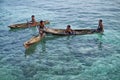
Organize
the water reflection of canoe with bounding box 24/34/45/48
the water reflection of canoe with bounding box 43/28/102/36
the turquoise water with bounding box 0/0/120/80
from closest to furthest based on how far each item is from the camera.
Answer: the turquoise water with bounding box 0/0/120/80 < the water reflection of canoe with bounding box 24/34/45/48 < the water reflection of canoe with bounding box 43/28/102/36

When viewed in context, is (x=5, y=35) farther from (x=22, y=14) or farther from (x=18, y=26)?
(x=22, y=14)

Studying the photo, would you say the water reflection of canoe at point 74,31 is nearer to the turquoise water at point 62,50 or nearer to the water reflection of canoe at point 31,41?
the turquoise water at point 62,50

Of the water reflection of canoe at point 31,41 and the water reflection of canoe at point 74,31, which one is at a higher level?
the water reflection of canoe at point 74,31

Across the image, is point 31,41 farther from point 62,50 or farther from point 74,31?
point 74,31

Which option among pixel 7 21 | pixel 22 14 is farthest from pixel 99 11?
pixel 7 21

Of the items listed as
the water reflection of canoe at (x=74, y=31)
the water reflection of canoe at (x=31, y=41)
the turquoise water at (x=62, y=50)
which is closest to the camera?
the turquoise water at (x=62, y=50)

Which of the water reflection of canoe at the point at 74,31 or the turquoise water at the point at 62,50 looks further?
the water reflection of canoe at the point at 74,31

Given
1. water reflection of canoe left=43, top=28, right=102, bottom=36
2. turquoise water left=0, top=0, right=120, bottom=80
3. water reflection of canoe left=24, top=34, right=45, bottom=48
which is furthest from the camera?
water reflection of canoe left=43, top=28, right=102, bottom=36

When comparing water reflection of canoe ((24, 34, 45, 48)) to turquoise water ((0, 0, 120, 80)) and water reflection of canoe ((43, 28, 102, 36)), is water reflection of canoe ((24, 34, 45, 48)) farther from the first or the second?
water reflection of canoe ((43, 28, 102, 36))

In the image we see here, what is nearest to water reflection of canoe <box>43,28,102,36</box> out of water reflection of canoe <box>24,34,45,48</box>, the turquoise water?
the turquoise water

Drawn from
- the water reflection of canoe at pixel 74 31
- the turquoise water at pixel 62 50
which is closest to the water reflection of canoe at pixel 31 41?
the turquoise water at pixel 62 50

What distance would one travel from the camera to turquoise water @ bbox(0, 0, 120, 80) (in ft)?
79.3

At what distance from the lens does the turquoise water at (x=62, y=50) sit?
24.2 metres

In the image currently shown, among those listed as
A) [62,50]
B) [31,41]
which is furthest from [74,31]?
[31,41]
